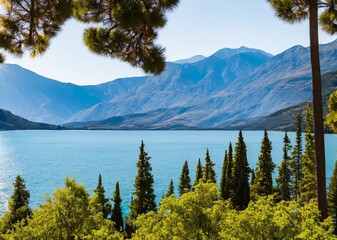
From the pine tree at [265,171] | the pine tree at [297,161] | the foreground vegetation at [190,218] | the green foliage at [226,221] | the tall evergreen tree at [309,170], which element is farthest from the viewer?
the pine tree at [297,161]

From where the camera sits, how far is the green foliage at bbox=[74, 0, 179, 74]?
10023 mm

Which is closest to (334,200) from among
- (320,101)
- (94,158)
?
(320,101)

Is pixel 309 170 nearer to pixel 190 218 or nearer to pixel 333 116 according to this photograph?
pixel 333 116

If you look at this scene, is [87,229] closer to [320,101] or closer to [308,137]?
[320,101]

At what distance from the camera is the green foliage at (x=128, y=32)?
10.0 meters

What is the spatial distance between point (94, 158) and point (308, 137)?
160 metres

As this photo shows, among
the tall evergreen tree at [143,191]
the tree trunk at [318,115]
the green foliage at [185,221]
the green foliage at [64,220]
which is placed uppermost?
the tree trunk at [318,115]

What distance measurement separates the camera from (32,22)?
35.6 feet

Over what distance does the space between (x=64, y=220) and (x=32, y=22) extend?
17522 millimetres

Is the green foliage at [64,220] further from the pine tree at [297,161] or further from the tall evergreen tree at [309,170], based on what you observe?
the pine tree at [297,161]

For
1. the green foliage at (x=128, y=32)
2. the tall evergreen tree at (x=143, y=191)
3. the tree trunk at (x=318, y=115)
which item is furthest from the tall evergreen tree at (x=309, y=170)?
the green foliage at (x=128, y=32)

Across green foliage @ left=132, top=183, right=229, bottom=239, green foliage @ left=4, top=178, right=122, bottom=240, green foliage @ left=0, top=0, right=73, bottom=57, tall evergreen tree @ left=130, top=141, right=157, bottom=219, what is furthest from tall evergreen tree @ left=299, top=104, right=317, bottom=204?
green foliage @ left=0, top=0, right=73, bottom=57

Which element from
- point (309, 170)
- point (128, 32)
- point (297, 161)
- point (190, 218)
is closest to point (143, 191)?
point (309, 170)

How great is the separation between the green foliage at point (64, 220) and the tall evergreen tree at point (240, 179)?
41167mm
